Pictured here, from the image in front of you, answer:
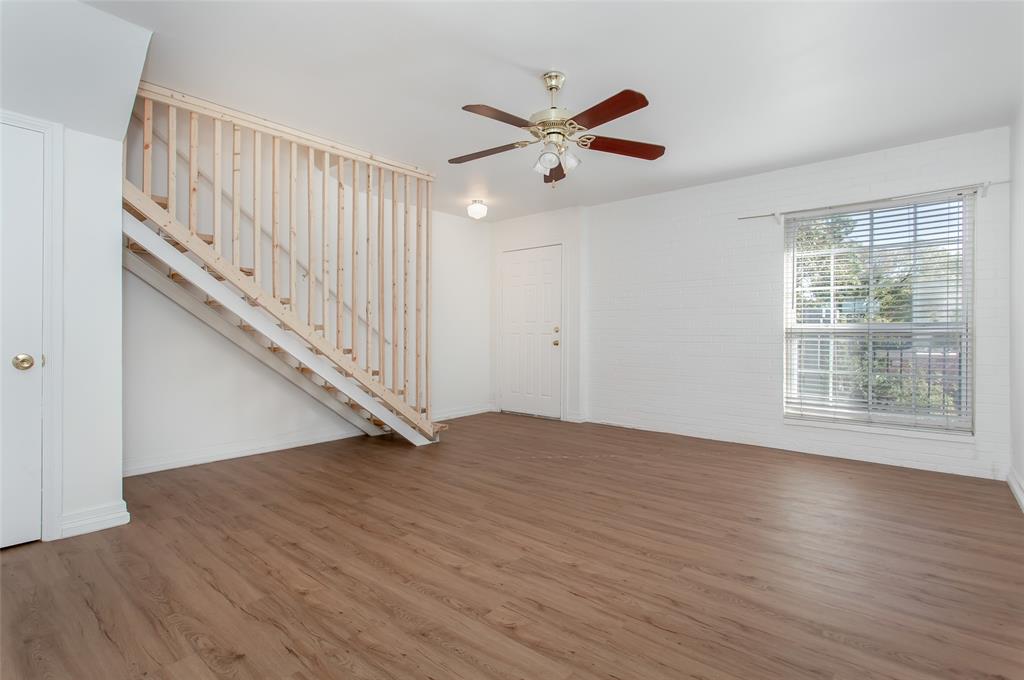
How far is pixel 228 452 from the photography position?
435cm

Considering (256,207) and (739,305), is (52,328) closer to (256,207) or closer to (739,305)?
(256,207)

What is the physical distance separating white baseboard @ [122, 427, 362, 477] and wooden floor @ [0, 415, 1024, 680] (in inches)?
7.3

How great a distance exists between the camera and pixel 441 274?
630cm

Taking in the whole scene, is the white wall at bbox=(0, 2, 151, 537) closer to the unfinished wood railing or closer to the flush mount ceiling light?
the unfinished wood railing

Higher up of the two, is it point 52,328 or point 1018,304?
point 1018,304

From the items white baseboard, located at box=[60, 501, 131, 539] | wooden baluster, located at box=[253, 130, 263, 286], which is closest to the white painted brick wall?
wooden baluster, located at box=[253, 130, 263, 286]

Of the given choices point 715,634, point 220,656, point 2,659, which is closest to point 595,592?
point 715,634

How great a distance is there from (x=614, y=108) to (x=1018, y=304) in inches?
120

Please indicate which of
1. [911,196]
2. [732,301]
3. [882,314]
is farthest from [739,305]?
[911,196]

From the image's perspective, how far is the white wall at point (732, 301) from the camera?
3768mm

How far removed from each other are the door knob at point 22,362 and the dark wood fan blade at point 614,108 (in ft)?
10.2

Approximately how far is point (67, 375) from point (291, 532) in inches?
58.0

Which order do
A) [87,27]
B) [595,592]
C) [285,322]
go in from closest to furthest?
[595,592] < [87,27] < [285,322]

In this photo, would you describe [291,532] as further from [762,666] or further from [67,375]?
[762,666]
